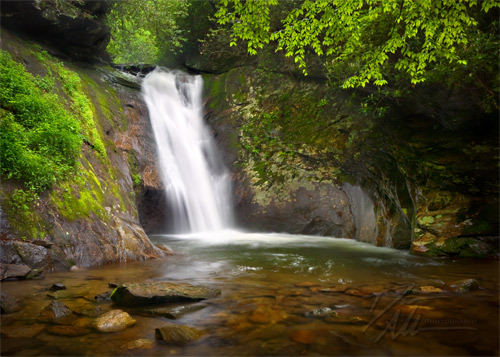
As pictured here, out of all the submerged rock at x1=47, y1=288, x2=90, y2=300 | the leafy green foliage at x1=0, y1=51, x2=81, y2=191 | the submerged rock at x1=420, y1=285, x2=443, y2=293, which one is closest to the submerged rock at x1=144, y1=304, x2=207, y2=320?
the submerged rock at x1=47, y1=288, x2=90, y2=300

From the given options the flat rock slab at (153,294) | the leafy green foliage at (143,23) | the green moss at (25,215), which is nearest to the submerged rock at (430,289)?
the flat rock slab at (153,294)

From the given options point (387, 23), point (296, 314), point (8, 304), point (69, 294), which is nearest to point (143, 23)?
point (387, 23)

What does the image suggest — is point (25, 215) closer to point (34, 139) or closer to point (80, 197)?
point (80, 197)

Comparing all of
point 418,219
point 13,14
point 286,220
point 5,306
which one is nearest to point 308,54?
point 418,219

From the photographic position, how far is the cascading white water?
13.2m

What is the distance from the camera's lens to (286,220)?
14781mm

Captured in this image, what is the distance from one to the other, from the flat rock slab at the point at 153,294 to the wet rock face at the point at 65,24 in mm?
9963

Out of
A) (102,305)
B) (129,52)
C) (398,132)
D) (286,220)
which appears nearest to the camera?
(102,305)

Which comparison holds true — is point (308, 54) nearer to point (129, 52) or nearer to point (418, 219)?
point (418, 219)

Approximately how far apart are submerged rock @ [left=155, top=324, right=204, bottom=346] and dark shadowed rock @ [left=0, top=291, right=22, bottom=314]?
1.68m

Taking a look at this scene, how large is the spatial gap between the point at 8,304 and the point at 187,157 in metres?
11.0

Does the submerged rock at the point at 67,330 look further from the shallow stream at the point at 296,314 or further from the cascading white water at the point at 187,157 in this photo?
the cascading white water at the point at 187,157

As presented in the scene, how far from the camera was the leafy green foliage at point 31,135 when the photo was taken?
5.44 meters

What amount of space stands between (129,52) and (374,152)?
44.0ft
